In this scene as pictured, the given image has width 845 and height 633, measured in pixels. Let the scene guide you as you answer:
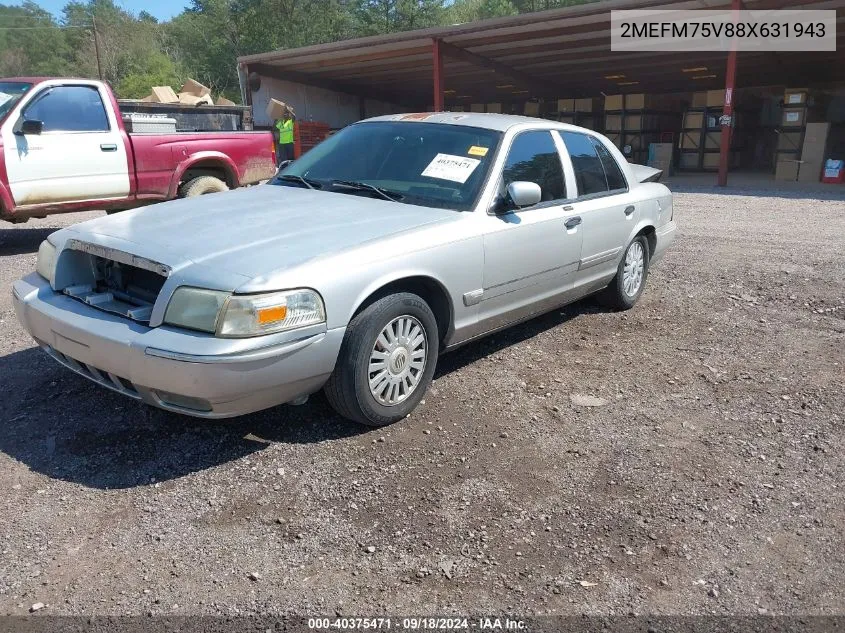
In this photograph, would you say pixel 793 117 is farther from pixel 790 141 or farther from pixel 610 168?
pixel 610 168

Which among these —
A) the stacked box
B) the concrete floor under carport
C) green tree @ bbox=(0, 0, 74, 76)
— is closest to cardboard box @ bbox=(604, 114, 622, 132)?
the concrete floor under carport

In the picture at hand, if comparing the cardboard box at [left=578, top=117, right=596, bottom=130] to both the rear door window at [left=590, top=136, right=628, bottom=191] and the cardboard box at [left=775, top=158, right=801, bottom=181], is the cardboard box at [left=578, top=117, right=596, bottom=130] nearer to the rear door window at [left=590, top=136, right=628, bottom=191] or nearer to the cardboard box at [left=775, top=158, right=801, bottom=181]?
the cardboard box at [left=775, top=158, right=801, bottom=181]

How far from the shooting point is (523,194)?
3.89 meters

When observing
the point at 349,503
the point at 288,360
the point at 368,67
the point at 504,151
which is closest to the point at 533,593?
the point at 349,503

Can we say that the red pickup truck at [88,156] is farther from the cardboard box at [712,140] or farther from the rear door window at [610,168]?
the cardboard box at [712,140]

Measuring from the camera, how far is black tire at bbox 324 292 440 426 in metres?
3.25

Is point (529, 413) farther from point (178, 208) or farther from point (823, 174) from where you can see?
point (823, 174)

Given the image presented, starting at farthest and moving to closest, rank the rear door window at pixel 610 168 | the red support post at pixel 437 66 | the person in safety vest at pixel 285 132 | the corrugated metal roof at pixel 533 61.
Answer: the person in safety vest at pixel 285 132 → the red support post at pixel 437 66 → the corrugated metal roof at pixel 533 61 → the rear door window at pixel 610 168

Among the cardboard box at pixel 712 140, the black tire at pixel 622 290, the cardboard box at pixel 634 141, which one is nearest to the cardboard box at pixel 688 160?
the cardboard box at pixel 712 140

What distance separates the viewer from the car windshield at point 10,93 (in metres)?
7.36

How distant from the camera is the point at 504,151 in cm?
421

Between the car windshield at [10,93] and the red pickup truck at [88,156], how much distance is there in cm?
1

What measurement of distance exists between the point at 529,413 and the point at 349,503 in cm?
134

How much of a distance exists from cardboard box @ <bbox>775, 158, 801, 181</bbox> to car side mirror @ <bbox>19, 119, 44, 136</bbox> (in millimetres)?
17344
